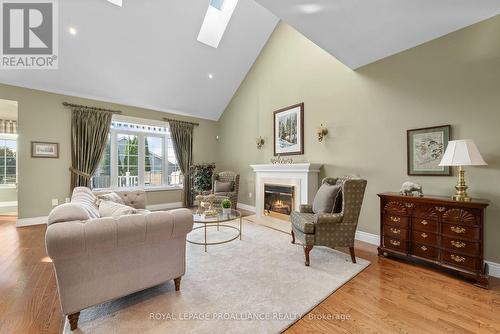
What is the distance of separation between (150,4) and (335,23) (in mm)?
3347

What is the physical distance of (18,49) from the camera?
12.8ft

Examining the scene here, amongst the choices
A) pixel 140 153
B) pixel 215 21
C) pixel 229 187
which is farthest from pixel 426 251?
pixel 140 153

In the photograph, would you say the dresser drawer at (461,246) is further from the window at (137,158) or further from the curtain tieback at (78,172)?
the curtain tieback at (78,172)

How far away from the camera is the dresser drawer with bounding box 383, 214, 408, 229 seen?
2752 millimetres

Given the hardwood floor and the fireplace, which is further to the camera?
the fireplace

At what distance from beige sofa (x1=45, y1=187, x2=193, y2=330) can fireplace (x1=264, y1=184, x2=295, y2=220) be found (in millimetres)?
2857

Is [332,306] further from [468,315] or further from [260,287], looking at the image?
[468,315]

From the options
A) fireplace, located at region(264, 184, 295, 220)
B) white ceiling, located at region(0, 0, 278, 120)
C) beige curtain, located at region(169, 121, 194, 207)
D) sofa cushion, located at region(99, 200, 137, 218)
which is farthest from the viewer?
beige curtain, located at region(169, 121, 194, 207)

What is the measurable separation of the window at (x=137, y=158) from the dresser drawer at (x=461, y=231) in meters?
5.93

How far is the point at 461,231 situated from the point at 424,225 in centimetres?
32

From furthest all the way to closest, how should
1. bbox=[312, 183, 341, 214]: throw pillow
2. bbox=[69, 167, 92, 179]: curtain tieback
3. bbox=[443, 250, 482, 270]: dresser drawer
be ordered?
bbox=[69, 167, 92, 179]: curtain tieback < bbox=[312, 183, 341, 214]: throw pillow < bbox=[443, 250, 482, 270]: dresser drawer

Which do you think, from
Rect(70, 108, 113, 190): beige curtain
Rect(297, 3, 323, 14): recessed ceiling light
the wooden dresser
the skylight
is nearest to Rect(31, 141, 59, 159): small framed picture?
Rect(70, 108, 113, 190): beige curtain

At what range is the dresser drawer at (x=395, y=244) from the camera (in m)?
2.75

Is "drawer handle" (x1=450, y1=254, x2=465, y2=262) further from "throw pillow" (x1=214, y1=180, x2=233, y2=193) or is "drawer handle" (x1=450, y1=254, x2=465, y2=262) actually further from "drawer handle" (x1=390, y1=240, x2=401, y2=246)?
"throw pillow" (x1=214, y1=180, x2=233, y2=193)
